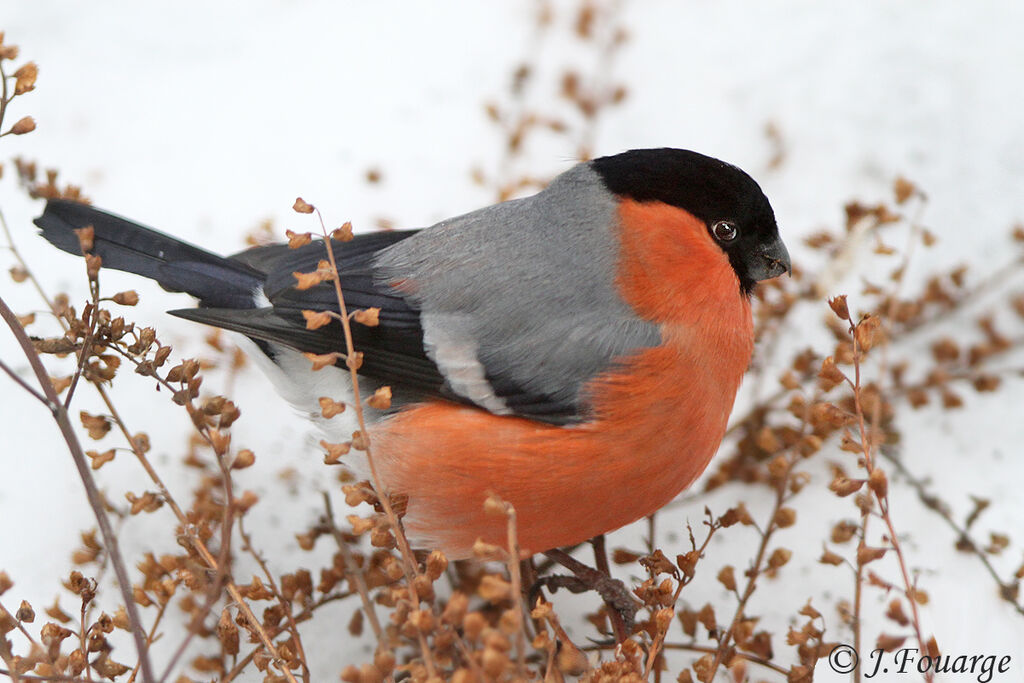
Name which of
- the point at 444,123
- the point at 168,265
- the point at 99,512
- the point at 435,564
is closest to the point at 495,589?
the point at 435,564

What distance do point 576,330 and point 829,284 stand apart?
1125 millimetres

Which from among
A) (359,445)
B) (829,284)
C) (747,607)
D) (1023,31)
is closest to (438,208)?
(829,284)

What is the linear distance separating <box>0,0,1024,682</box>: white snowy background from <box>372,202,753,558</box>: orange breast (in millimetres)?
638

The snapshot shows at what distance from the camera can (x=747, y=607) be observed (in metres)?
2.33

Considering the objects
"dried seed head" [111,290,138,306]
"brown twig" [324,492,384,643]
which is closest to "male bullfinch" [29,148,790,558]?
"brown twig" [324,492,384,643]

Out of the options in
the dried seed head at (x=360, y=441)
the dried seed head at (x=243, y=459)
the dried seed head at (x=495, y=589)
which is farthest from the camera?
the dried seed head at (x=360, y=441)

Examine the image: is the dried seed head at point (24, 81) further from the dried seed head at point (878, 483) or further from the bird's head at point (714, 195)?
the dried seed head at point (878, 483)

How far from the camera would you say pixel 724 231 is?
1990 millimetres

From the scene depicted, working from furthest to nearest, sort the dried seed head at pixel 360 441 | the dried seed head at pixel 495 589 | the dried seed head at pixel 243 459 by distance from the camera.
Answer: the dried seed head at pixel 360 441 < the dried seed head at pixel 243 459 < the dried seed head at pixel 495 589

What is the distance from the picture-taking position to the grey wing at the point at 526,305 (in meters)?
1.88

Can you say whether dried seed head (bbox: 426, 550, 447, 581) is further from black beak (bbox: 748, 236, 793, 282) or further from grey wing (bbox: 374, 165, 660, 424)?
black beak (bbox: 748, 236, 793, 282)

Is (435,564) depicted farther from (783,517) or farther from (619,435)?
(783,517)

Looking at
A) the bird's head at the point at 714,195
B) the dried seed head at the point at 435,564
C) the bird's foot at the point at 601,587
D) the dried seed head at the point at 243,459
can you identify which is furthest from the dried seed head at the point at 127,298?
the bird's foot at the point at 601,587

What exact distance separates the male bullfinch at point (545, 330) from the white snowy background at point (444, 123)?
0.65m
